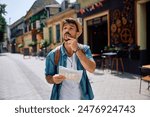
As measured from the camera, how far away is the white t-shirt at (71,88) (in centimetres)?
239

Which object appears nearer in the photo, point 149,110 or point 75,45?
point 75,45

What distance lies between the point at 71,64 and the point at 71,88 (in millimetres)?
190

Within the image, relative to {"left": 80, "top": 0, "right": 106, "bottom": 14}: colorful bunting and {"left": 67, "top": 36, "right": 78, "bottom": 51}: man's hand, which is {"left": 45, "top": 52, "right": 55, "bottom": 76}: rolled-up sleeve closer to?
{"left": 67, "top": 36, "right": 78, "bottom": 51}: man's hand

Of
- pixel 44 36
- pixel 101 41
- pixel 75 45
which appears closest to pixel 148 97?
pixel 75 45

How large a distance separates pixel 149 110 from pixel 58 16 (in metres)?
15.1

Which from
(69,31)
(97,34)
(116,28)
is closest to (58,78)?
(69,31)

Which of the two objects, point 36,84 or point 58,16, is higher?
point 58,16

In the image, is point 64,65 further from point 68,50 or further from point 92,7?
point 92,7

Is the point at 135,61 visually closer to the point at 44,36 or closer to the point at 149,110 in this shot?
the point at 149,110

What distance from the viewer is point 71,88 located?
95.0 inches

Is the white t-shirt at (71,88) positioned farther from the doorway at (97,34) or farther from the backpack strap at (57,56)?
the doorway at (97,34)

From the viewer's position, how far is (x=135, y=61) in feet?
30.5

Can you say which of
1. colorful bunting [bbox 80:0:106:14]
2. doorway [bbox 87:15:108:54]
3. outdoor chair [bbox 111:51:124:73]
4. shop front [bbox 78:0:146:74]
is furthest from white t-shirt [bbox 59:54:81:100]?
doorway [bbox 87:15:108:54]

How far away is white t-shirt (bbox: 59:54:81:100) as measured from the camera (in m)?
2.39
